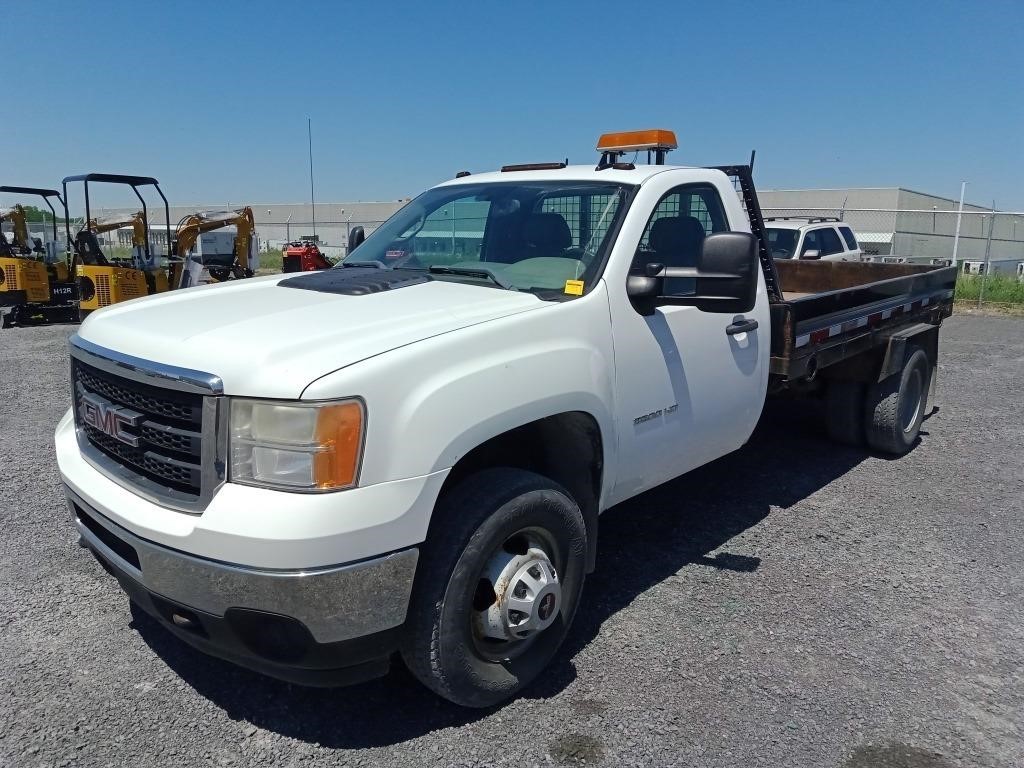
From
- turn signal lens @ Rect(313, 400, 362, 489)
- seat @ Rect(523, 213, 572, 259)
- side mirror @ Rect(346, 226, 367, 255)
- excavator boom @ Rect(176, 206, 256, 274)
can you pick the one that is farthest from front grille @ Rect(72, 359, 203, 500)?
excavator boom @ Rect(176, 206, 256, 274)

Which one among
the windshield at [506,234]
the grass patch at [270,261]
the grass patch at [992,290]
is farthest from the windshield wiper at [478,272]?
the grass patch at [270,261]

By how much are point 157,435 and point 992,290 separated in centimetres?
1946

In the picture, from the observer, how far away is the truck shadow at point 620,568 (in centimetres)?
286

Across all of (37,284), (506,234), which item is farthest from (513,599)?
(37,284)

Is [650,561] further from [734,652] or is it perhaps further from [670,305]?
[670,305]

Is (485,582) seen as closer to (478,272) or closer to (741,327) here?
(478,272)

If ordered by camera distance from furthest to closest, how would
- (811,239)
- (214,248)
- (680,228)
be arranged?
(214,248) < (811,239) < (680,228)

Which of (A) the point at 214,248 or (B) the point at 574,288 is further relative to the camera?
(A) the point at 214,248

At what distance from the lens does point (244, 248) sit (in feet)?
54.0

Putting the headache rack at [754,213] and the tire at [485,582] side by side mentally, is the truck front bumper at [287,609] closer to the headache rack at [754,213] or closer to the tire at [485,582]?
the tire at [485,582]

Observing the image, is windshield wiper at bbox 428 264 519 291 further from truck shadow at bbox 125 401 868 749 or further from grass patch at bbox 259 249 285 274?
grass patch at bbox 259 249 285 274

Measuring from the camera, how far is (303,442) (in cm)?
228

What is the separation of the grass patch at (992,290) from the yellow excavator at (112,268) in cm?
1613

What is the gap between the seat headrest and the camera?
3594 mm
